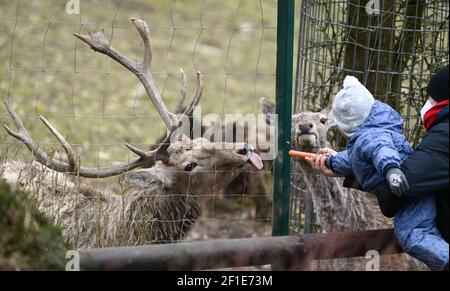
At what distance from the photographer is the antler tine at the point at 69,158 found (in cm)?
563

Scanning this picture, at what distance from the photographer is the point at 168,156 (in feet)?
19.7

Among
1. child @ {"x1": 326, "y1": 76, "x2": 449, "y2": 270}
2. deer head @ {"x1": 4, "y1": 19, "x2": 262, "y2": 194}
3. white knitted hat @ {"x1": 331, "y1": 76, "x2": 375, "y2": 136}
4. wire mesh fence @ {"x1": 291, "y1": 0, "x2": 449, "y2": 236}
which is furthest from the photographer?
wire mesh fence @ {"x1": 291, "y1": 0, "x2": 449, "y2": 236}

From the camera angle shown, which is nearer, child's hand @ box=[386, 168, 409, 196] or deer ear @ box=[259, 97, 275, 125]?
child's hand @ box=[386, 168, 409, 196]

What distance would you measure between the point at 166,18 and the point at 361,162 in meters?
11.1

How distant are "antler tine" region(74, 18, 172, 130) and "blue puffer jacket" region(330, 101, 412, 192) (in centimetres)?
172

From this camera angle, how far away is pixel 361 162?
4418mm

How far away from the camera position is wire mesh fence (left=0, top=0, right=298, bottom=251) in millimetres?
5801

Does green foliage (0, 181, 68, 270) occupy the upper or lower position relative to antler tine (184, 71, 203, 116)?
lower

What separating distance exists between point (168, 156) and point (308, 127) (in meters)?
1.02

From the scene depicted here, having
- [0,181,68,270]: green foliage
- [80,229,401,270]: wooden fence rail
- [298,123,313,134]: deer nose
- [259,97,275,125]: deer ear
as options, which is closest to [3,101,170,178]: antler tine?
[259,97,275,125]: deer ear

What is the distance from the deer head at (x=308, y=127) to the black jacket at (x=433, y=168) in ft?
5.26

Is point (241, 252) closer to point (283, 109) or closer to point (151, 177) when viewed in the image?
point (283, 109)

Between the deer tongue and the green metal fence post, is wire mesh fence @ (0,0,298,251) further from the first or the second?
the green metal fence post

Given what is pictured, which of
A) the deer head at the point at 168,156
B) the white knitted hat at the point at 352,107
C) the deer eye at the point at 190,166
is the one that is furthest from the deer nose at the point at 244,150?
the white knitted hat at the point at 352,107
